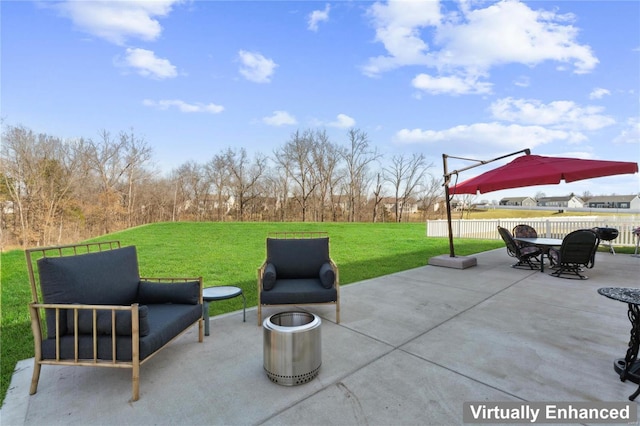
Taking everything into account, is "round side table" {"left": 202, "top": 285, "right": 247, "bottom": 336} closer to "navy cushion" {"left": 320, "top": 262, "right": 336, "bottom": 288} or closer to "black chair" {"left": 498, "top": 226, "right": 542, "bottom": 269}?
"navy cushion" {"left": 320, "top": 262, "right": 336, "bottom": 288}

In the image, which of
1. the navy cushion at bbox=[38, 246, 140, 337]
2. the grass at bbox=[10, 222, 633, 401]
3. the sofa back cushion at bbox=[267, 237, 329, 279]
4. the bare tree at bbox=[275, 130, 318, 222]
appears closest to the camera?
the navy cushion at bbox=[38, 246, 140, 337]

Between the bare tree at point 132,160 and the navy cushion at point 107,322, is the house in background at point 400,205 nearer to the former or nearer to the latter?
the bare tree at point 132,160

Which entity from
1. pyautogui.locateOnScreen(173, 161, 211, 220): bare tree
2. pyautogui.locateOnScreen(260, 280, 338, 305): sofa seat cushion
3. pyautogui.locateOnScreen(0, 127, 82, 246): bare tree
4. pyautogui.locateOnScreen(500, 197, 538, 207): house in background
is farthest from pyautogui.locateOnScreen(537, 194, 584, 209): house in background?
pyautogui.locateOnScreen(0, 127, 82, 246): bare tree

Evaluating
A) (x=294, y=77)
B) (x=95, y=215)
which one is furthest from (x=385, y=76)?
(x=95, y=215)

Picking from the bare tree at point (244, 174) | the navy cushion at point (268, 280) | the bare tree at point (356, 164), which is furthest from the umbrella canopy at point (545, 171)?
the bare tree at point (244, 174)

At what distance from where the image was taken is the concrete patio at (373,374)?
6.15 feet

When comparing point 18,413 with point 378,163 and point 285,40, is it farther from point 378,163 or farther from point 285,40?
point 378,163

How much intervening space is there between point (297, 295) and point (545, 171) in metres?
5.08

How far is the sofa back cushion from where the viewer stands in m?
3.91

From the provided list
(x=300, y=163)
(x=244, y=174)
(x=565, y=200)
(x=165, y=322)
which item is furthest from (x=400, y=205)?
(x=565, y=200)

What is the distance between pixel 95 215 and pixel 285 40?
22702 mm

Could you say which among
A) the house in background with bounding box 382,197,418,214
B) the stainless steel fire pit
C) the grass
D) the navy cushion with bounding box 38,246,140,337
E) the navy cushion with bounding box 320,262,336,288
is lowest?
the grass

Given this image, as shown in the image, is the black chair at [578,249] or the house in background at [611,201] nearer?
the black chair at [578,249]

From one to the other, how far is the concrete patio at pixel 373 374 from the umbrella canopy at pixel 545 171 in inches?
93.9
